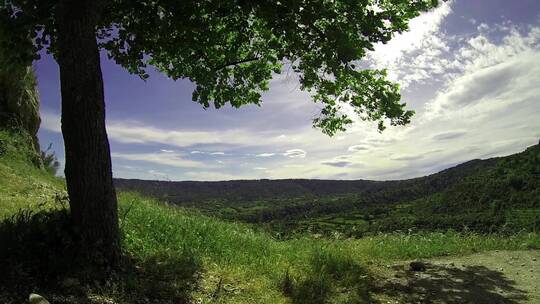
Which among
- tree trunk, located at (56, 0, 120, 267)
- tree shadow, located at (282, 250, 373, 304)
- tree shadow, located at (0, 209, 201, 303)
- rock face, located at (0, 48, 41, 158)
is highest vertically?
rock face, located at (0, 48, 41, 158)

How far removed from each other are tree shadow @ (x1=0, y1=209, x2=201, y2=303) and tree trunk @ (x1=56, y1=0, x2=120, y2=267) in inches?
11.8

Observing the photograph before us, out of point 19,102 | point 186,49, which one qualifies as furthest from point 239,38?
point 19,102

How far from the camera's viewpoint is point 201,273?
8.28 m

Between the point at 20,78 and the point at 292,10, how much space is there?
67.5 ft

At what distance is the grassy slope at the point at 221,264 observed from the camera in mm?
6730

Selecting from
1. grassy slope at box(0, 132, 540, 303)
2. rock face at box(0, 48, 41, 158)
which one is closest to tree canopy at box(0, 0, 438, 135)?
grassy slope at box(0, 132, 540, 303)

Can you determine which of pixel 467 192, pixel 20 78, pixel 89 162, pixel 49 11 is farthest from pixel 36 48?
pixel 467 192

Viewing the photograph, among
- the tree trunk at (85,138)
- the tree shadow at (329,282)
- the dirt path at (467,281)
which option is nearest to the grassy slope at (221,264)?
the tree shadow at (329,282)

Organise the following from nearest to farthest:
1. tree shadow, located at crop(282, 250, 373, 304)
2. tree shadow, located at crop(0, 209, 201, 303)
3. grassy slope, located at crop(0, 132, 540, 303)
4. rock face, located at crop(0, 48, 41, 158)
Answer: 1. tree shadow, located at crop(0, 209, 201, 303)
2. grassy slope, located at crop(0, 132, 540, 303)
3. tree shadow, located at crop(282, 250, 373, 304)
4. rock face, located at crop(0, 48, 41, 158)

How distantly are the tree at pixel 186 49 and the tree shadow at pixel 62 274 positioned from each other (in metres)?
0.37

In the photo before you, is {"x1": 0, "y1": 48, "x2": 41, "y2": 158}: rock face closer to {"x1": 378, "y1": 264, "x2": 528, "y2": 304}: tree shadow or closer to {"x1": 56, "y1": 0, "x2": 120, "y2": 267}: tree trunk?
{"x1": 56, "y1": 0, "x2": 120, "y2": 267}: tree trunk

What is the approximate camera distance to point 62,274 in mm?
6645

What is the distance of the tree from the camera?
23.7 feet

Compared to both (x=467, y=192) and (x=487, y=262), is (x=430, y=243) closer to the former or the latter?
(x=487, y=262)
